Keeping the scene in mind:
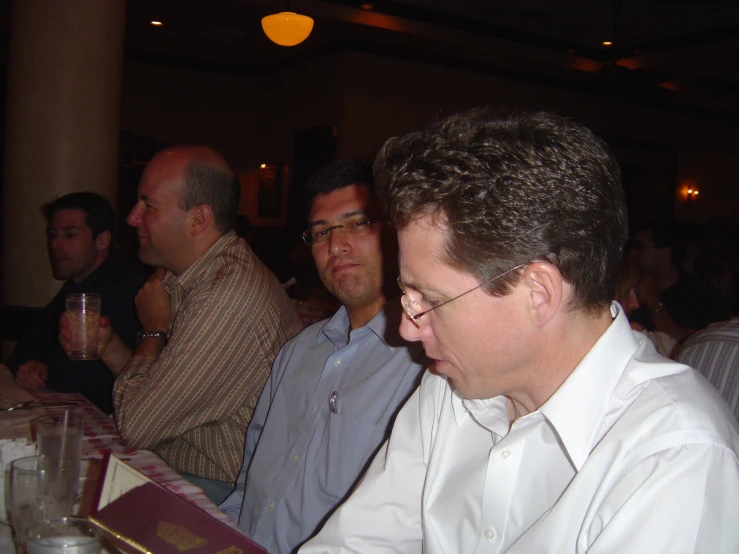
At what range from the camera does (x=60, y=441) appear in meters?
1.31

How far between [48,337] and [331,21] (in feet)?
17.2

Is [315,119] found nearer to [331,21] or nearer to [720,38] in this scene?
[331,21]

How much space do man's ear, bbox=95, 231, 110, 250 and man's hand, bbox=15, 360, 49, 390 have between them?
888 millimetres

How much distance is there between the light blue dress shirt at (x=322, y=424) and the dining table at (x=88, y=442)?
9.8 inches

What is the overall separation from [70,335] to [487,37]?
22.8 ft

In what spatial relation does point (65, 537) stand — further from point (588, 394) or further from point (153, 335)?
point (153, 335)

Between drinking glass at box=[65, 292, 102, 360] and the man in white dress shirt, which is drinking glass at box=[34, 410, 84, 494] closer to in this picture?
the man in white dress shirt

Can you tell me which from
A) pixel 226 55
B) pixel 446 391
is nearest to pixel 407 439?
pixel 446 391

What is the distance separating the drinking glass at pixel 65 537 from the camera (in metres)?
1.03

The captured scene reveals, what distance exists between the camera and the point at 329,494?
167cm

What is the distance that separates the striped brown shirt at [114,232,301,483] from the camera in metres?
1.97

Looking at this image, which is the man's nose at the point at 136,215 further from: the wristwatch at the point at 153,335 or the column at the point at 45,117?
the column at the point at 45,117

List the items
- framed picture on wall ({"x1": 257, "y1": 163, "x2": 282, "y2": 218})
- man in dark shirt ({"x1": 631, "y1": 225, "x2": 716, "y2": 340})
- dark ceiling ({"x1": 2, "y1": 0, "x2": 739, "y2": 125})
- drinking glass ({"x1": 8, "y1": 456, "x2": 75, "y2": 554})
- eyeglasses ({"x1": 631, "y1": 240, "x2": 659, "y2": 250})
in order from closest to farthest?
1. drinking glass ({"x1": 8, "y1": 456, "x2": 75, "y2": 554})
2. man in dark shirt ({"x1": 631, "y1": 225, "x2": 716, "y2": 340})
3. eyeglasses ({"x1": 631, "y1": 240, "x2": 659, "y2": 250})
4. dark ceiling ({"x1": 2, "y1": 0, "x2": 739, "y2": 125})
5. framed picture on wall ({"x1": 257, "y1": 163, "x2": 282, "y2": 218})

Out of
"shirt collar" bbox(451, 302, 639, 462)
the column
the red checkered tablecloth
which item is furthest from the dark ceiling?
"shirt collar" bbox(451, 302, 639, 462)
